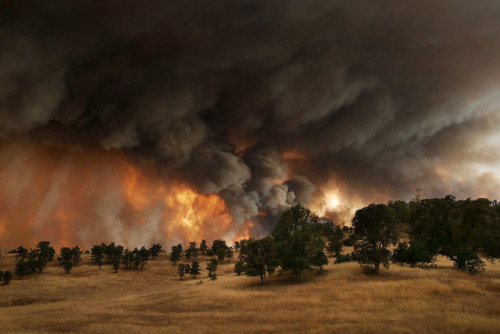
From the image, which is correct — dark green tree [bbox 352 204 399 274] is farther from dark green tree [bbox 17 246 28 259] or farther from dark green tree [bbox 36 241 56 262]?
dark green tree [bbox 17 246 28 259]

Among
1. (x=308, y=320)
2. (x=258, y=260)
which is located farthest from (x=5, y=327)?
(x=258, y=260)

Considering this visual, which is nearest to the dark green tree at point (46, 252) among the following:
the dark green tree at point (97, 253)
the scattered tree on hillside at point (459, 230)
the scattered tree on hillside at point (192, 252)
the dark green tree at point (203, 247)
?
the dark green tree at point (97, 253)

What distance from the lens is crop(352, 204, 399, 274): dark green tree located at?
1434 inches

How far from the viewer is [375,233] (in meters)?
37.9

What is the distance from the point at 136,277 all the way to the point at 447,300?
6586 cm

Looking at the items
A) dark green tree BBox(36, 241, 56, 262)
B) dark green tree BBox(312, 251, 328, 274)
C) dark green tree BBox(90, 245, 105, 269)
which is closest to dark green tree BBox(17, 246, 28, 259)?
dark green tree BBox(36, 241, 56, 262)

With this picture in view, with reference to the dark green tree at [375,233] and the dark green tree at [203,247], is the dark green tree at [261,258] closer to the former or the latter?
the dark green tree at [375,233]

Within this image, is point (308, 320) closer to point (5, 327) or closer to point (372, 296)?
point (372, 296)

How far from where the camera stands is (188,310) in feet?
80.9

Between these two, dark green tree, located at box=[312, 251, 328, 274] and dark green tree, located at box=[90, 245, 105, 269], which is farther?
dark green tree, located at box=[90, 245, 105, 269]

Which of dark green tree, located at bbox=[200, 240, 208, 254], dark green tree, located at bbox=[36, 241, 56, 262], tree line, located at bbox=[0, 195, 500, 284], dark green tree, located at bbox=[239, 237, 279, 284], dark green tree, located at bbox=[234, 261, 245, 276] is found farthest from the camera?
dark green tree, located at bbox=[200, 240, 208, 254]

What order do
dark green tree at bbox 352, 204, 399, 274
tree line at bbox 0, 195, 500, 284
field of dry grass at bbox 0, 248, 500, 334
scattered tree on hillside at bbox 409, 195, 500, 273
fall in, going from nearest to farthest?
field of dry grass at bbox 0, 248, 500, 334 < scattered tree on hillside at bbox 409, 195, 500, 273 < tree line at bbox 0, 195, 500, 284 < dark green tree at bbox 352, 204, 399, 274

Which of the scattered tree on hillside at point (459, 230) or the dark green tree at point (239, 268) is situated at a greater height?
the scattered tree on hillside at point (459, 230)

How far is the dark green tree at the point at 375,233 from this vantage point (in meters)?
36.4
